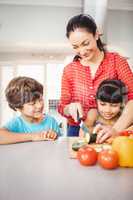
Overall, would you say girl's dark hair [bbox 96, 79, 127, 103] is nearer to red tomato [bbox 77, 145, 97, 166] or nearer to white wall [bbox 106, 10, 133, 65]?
white wall [bbox 106, 10, 133, 65]

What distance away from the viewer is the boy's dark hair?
3.00 feet

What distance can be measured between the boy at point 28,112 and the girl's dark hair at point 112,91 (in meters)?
0.18

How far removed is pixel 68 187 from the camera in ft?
1.90

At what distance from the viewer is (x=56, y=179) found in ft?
2.01

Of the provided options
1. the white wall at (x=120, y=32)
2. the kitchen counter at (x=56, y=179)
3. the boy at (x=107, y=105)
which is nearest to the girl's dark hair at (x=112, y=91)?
the boy at (x=107, y=105)

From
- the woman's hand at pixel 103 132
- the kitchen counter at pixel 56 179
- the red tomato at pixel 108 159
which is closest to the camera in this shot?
the kitchen counter at pixel 56 179

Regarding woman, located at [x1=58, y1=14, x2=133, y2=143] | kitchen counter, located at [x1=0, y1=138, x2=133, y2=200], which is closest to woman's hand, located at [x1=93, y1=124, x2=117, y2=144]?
woman, located at [x1=58, y1=14, x2=133, y2=143]

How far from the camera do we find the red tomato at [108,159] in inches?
25.9

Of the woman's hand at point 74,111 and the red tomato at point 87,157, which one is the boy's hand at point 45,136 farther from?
the red tomato at point 87,157

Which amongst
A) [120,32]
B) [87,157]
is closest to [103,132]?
[87,157]

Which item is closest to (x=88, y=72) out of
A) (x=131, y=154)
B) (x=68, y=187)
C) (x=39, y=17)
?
(x=39, y=17)

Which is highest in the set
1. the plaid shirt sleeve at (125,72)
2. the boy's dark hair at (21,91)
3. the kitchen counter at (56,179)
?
the plaid shirt sleeve at (125,72)

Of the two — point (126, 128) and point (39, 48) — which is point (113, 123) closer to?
point (126, 128)

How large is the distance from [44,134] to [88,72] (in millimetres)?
254
